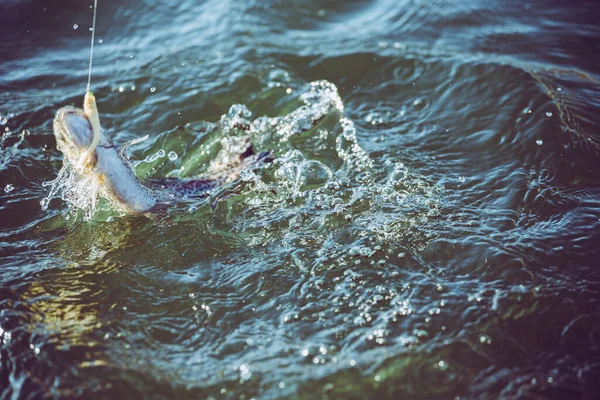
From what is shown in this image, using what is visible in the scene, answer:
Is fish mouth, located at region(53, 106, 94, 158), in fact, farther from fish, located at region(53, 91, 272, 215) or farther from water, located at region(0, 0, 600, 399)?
water, located at region(0, 0, 600, 399)

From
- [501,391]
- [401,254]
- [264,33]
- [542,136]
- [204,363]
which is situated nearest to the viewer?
[501,391]

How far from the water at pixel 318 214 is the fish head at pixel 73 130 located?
2.87ft

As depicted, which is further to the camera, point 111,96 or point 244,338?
point 111,96

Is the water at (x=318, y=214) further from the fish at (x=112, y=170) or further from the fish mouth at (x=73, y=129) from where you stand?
the fish mouth at (x=73, y=129)

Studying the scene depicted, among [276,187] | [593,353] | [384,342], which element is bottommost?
[593,353]

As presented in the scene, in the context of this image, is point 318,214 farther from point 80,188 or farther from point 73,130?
point 73,130

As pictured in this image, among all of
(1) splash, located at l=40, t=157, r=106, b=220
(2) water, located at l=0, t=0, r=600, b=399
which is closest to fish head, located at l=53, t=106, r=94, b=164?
(1) splash, located at l=40, t=157, r=106, b=220

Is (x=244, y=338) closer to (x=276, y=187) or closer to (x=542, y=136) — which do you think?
(x=276, y=187)

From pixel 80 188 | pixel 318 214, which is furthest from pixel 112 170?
pixel 318 214

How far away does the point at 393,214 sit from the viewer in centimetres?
450

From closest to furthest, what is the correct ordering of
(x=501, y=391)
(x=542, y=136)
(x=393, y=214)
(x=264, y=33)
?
(x=501, y=391) < (x=393, y=214) < (x=542, y=136) < (x=264, y=33)

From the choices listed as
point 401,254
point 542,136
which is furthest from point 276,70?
point 401,254

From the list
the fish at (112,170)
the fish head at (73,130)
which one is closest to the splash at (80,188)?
the fish at (112,170)

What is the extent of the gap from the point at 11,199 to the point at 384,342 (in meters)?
3.24
